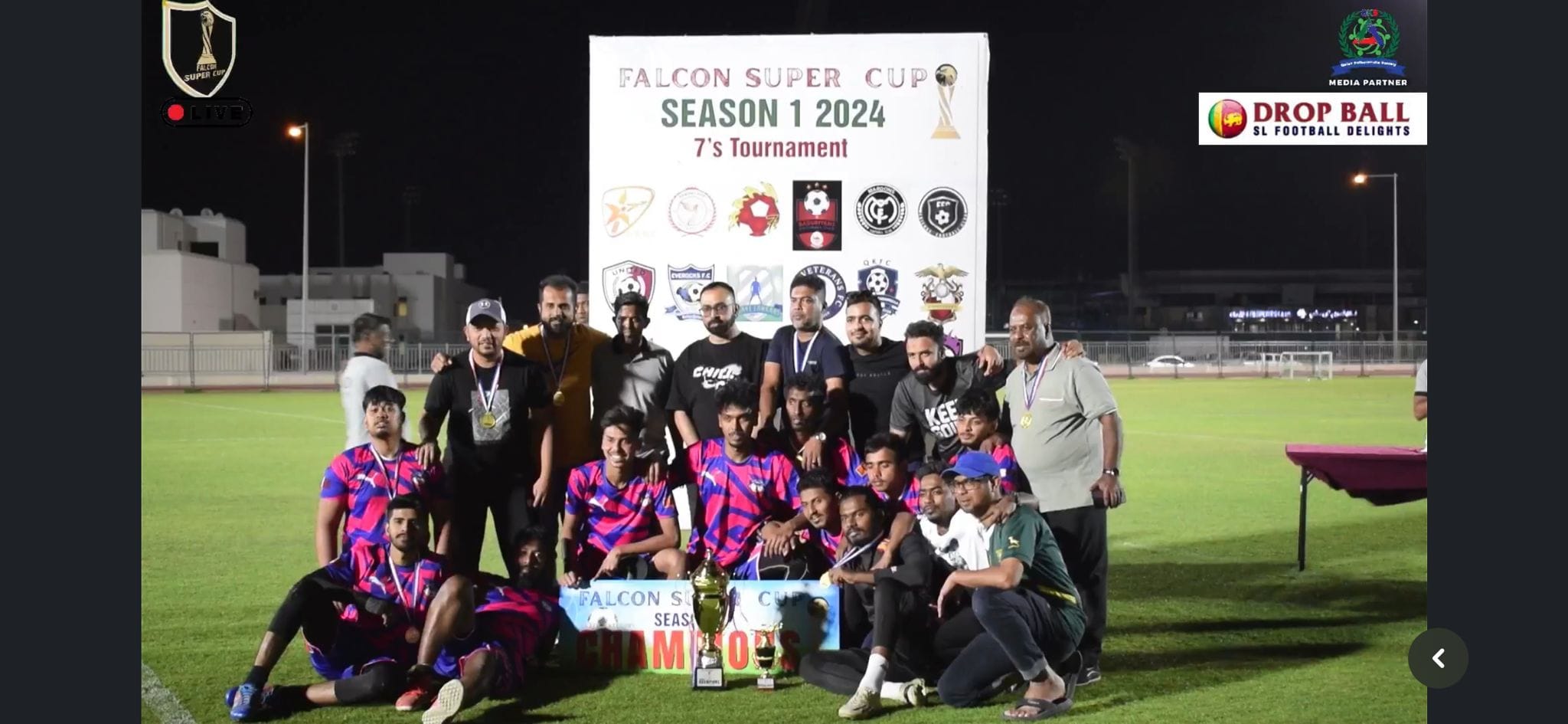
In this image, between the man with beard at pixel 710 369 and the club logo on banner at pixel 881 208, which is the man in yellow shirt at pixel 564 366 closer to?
the man with beard at pixel 710 369

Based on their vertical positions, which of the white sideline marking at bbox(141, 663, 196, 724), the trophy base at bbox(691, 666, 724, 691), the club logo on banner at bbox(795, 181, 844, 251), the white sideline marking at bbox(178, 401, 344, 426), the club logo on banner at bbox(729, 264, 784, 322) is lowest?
the white sideline marking at bbox(141, 663, 196, 724)

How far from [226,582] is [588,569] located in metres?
3.19

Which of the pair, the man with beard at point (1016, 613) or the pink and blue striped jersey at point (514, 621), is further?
the pink and blue striped jersey at point (514, 621)

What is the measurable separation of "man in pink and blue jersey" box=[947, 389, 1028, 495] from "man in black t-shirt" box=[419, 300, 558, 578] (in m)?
2.04

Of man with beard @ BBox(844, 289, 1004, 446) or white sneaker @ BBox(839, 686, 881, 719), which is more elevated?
man with beard @ BBox(844, 289, 1004, 446)

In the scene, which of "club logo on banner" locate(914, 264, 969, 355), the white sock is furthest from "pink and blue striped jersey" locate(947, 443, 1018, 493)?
"club logo on banner" locate(914, 264, 969, 355)

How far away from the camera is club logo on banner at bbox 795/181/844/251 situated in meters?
7.76

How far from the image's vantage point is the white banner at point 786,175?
7.73m

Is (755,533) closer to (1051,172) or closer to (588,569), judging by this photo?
(588,569)

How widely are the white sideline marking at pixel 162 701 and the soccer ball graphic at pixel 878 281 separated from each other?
4147 millimetres

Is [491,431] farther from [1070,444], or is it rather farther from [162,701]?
[1070,444]

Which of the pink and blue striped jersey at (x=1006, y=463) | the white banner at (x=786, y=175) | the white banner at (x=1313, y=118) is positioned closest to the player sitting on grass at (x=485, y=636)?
the pink and blue striped jersey at (x=1006, y=463)

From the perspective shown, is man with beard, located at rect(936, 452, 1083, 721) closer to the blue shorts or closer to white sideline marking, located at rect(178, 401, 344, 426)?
the blue shorts

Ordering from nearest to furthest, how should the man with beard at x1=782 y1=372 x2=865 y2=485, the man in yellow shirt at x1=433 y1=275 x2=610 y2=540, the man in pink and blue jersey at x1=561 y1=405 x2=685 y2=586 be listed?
the man in pink and blue jersey at x1=561 y1=405 x2=685 y2=586 < the man with beard at x1=782 y1=372 x2=865 y2=485 < the man in yellow shirt at x1=433 y1=275 x2=610 y2=540
